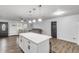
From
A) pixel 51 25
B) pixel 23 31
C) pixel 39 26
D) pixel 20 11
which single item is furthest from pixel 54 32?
pixel 20 11

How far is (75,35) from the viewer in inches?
144

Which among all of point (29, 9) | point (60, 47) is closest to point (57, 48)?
point (60, 47)

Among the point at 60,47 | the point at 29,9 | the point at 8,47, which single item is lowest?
the point at 8,47

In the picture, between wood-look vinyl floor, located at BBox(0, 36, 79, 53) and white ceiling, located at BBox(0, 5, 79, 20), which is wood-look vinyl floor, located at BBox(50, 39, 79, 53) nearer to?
wood-look vinyl floor, located at BBox(0, 36, 79, 53)

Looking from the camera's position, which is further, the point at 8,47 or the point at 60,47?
the point at 8,47

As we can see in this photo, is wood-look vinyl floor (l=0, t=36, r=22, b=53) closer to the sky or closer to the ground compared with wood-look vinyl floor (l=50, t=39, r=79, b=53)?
closer to the ground

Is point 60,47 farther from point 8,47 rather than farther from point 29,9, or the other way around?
point 8,47

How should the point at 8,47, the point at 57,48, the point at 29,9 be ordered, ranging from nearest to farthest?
the point at 57,48 < the point at 29,9 < the point at 8,47

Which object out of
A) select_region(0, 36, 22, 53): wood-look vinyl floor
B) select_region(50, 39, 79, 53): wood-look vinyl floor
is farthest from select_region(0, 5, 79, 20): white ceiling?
select_region(0, 36, 22, 53): wood-look vinyl floor

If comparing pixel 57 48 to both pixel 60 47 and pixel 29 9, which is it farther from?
pixel 29 9

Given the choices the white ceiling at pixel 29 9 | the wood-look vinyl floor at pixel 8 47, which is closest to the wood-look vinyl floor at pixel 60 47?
the white ceiling at pixel 29 9

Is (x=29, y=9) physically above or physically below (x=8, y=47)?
above

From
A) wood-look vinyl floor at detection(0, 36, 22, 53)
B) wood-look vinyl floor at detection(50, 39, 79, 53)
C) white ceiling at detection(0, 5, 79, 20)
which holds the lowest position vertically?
wood-look vinyl floor at detection(0, 36, 22, 53)

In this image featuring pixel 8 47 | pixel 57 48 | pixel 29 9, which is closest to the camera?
pixel 57 48
